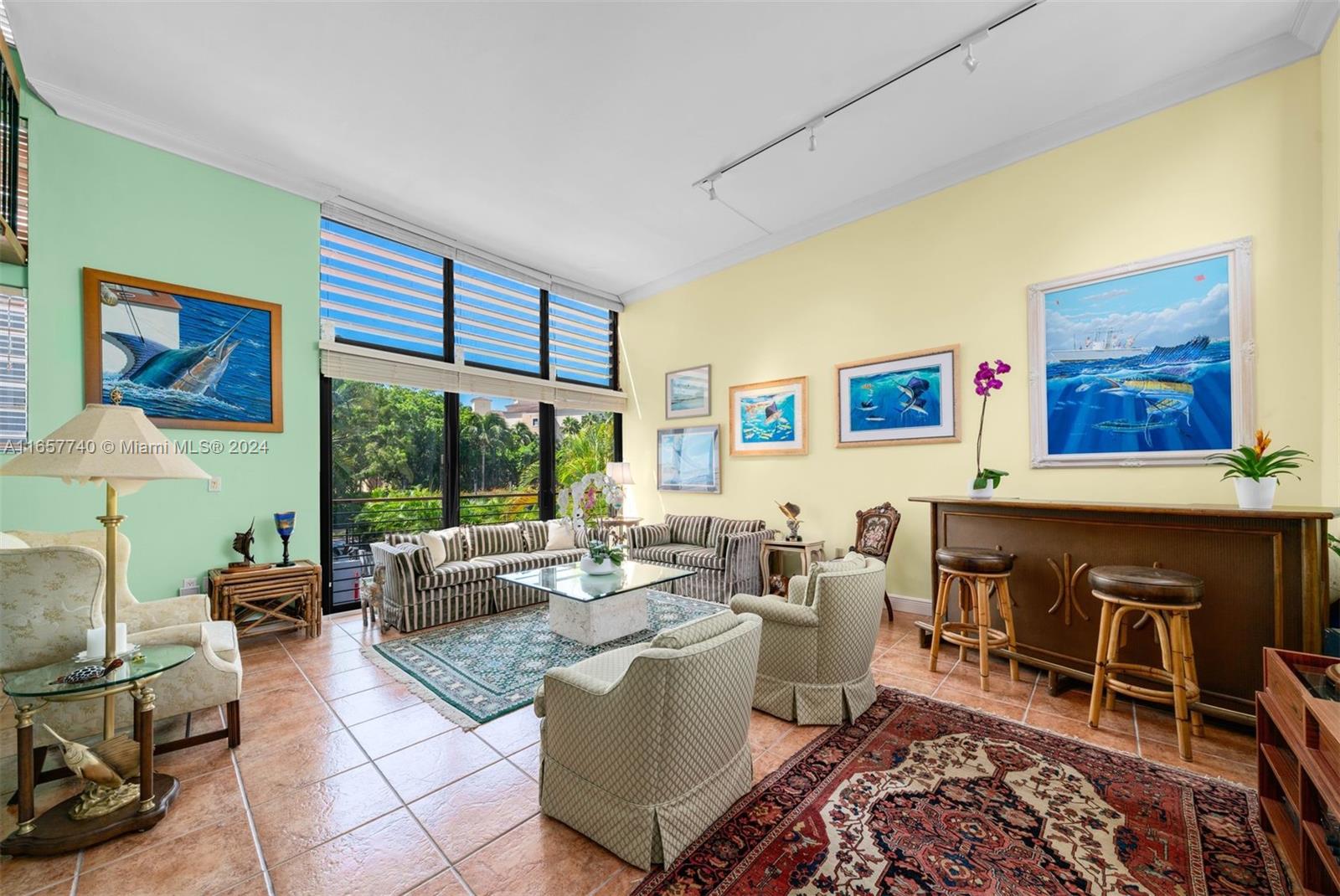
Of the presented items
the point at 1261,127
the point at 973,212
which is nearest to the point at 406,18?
the point at 973,212

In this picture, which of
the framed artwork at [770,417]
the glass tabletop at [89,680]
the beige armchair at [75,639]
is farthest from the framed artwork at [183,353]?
the framed artwork at [770,417]

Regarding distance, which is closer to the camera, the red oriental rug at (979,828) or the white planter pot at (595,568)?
the red oriental rug at (979,828)

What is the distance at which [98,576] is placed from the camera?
2.08m

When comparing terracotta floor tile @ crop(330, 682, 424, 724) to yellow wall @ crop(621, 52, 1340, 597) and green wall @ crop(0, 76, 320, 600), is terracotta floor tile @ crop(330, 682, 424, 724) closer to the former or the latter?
green wall @ crop(0, 76, 320, 600)

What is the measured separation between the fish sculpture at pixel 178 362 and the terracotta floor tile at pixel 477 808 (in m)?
3.61

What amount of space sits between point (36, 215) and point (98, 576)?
2.84 meters

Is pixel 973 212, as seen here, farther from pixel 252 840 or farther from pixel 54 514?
pixel 54 514

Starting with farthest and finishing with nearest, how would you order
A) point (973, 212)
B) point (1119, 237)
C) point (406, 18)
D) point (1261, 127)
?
1. point (973, 212)
2. point (1119, 237)
3. point (1261, 127)
4. point (406, 18)

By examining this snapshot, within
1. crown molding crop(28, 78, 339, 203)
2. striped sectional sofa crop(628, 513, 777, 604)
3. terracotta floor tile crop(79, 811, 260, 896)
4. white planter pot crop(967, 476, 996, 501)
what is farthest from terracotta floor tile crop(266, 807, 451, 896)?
crown molding crop(28, 78, 339, 203)

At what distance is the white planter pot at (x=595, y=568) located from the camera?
12.7 feet

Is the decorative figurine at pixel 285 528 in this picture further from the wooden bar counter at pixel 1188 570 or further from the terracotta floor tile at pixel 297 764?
the wooden bar counter at pixel 1188 570

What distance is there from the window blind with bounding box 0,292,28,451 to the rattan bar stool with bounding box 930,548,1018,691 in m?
5.65

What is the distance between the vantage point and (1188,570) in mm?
2521

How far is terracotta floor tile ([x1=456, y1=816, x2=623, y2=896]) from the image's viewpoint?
155cm
